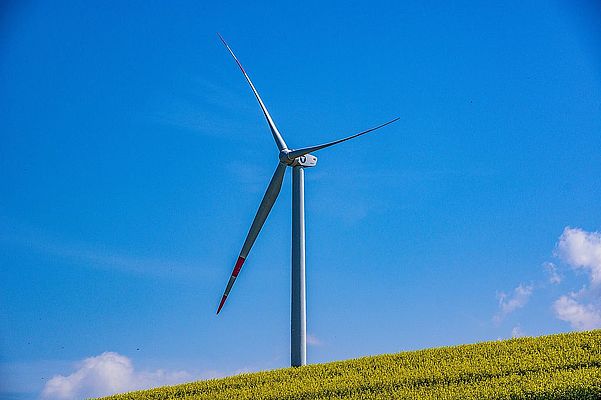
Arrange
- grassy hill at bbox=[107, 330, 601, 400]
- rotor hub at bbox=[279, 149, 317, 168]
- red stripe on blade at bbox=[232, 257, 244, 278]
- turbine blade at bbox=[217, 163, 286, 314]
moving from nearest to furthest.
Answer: grassy hill at bbox=[107, 330, 601, 400] → rotor hub at bbox=[279, 149, 317, 168] → turbine blade at bbox=[217, 163, 286, 314] → red stripe on blade at bbox=[232, 257, 244, 278]

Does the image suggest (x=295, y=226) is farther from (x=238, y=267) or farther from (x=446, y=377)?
(x=446, y=377)

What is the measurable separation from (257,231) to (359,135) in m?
4.21

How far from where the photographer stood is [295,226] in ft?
66.1

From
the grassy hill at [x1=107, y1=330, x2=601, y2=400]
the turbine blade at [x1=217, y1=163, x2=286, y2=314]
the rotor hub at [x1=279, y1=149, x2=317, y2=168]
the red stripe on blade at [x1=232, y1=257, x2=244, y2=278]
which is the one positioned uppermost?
the rotor hub at [x1=279, y1=149, x2=317, y2=168]

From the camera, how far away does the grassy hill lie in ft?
45.0

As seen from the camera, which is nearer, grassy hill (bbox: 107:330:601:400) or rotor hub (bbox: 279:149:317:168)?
grassy hill (bbox: 107:330:601:400)

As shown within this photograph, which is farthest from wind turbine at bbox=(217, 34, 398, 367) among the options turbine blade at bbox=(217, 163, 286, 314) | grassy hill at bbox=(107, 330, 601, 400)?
grassy hill at bbox=(107, 330, 601, 400)

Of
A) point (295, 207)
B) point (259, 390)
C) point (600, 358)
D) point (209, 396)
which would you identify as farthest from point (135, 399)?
point (600, 358)

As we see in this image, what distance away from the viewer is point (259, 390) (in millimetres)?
16562

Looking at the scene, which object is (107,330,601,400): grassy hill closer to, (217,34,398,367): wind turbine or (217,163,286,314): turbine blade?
(217,34,398,367): wind turbine

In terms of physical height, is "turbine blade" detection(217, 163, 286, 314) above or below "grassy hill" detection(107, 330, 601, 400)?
above

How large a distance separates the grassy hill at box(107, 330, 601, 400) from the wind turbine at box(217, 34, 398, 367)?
3.62ft

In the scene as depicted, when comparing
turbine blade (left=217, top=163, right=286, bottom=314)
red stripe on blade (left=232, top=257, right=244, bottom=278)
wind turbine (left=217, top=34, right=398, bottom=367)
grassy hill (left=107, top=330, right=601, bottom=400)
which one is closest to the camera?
grassy hill (left=107, top=330, right=601, bottom=400)

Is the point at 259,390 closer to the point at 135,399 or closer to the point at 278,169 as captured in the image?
the point at 135,399
